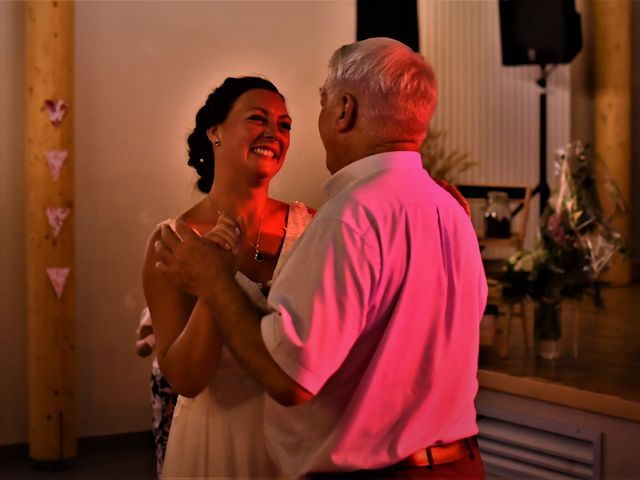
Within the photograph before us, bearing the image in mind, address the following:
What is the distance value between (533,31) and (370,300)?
7.26m

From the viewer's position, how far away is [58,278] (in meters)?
4.98

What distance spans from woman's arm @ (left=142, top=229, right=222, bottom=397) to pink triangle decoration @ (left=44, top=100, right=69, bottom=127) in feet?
10.5

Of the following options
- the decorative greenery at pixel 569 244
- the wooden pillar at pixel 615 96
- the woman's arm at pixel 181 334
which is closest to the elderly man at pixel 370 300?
the woman's arm at pixel 181 334

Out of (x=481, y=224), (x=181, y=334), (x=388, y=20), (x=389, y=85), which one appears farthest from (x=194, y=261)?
(x=481, y=224)

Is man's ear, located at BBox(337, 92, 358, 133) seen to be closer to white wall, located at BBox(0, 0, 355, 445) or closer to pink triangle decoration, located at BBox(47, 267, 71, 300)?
pink triangle decoration, located at BBox(47, 267, 71, 300)

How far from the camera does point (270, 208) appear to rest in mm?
2188

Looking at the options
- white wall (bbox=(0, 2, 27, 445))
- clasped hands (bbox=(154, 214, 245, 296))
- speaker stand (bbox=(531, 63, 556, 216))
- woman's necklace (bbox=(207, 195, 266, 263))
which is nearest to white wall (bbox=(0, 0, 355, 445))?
white wall (bbox=(0, 2, 27, 445))

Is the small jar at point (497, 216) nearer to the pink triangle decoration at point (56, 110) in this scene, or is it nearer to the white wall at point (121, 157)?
the white wall at point (121, 157)

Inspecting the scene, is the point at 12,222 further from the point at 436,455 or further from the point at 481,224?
the point at 481,224

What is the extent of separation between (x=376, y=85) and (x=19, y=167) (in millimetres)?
3967

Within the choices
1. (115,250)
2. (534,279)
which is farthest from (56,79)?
(534,279)

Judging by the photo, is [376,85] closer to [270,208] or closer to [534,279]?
[270,208]

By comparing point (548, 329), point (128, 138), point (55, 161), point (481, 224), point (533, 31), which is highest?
point (533, 31)

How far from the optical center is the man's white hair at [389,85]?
155 cm
